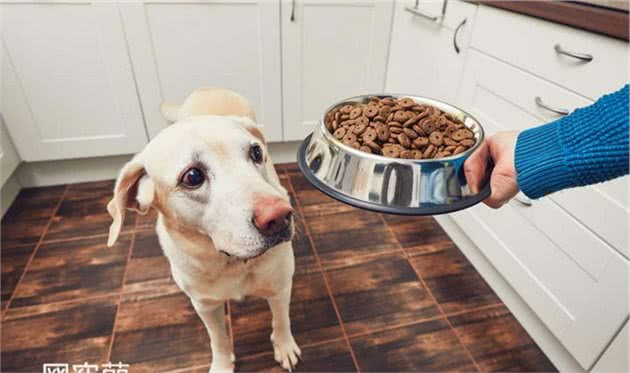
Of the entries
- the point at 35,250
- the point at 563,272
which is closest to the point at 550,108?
the point at 563,272

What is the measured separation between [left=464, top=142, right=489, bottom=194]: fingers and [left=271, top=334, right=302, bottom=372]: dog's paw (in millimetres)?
847

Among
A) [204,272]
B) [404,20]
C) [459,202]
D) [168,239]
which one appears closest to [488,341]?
[459,202]

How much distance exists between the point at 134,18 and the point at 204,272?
4.58 ft

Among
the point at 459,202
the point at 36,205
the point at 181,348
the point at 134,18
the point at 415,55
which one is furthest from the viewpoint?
the point at 36,205

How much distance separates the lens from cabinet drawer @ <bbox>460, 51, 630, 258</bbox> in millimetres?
1035

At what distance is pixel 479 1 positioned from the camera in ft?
4.69

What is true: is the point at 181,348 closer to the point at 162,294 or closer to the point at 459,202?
the point at 162,294

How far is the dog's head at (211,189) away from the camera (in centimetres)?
78

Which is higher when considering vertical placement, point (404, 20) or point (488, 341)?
point (404, 20)

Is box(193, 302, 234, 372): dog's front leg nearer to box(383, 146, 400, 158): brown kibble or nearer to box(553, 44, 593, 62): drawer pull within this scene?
box(383, 146, 400, 158): brown kibble

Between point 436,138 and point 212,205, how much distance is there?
500mm

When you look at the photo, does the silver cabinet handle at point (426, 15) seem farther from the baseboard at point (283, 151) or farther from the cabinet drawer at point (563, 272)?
the baseboard at point (283, 151)

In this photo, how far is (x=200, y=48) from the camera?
193 centimetres

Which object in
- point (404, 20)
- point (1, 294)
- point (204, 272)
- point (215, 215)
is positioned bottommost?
point (1, 294)
